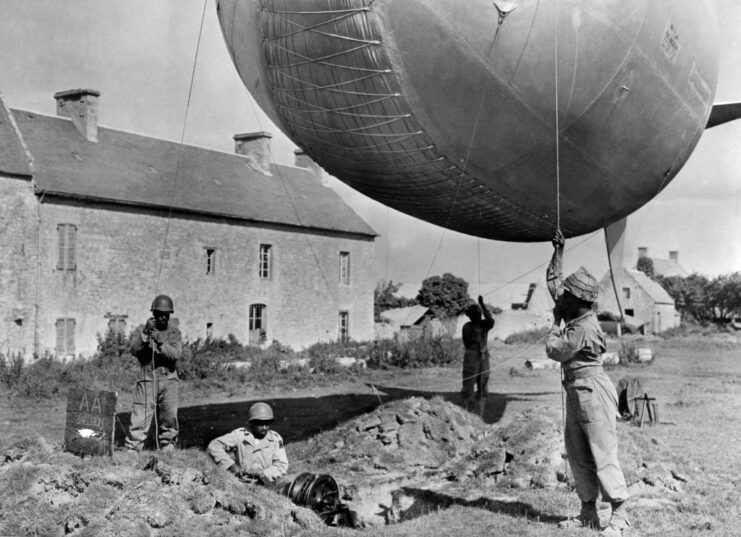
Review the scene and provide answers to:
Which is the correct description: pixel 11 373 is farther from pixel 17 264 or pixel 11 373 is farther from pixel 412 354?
pixel 412 354

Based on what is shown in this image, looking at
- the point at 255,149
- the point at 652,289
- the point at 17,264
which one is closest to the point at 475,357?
the point at 17,264

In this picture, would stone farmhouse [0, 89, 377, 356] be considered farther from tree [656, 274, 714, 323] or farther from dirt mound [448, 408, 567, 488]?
tree [656, 274, 714, 323]

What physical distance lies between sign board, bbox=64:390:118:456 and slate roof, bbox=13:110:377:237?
20.7 metres

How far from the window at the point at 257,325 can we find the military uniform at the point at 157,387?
25.6m

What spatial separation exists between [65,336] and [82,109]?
10.1 meters

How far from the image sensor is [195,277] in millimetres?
32219

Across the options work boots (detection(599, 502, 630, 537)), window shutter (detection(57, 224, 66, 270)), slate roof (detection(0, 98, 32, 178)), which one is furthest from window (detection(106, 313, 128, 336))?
work boots (detection(599, 502, 630, 537))

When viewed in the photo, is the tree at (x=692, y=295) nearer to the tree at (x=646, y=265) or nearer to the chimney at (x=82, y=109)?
the tree at (x=646, y=265)

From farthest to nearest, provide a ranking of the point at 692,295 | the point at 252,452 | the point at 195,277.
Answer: the point at 692,295
the point at 195,277
the point at 252,452

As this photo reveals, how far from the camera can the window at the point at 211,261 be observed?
3306cm

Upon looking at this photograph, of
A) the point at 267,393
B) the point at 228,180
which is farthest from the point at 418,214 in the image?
the point at 228,180

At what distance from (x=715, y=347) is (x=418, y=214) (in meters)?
38.5

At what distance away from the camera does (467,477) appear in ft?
32.0

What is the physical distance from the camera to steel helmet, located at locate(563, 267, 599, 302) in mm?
6785
